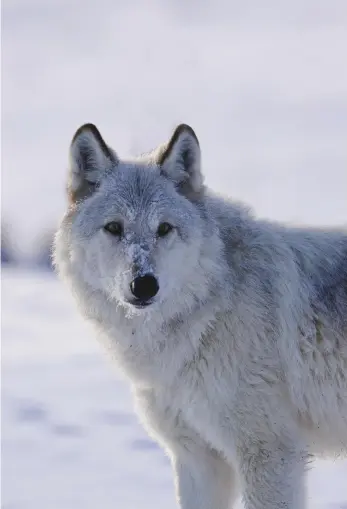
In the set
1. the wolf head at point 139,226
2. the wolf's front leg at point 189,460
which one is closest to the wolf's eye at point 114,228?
the wolf head at point 139,226

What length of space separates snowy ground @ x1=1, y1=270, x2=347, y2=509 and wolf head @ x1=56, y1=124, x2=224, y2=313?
466 millimetres

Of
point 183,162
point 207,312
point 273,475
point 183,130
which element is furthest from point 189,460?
point 183,130

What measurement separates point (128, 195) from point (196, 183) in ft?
1.35

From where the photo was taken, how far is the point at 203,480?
4766mm

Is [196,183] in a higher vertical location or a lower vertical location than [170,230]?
higher

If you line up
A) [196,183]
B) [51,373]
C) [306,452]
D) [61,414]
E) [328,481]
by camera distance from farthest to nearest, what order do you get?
[51,373]
[61,414]
[328,481]
[196,183]
[306,452]

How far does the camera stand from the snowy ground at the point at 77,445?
5738 millimetres

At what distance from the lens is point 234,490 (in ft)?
15.9

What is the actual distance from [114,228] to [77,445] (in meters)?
2.92

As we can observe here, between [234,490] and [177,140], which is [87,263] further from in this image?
[234,490]

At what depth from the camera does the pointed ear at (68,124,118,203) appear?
15.1ft

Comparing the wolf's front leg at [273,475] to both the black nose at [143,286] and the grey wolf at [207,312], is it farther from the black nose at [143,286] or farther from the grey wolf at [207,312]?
the black nose at [143,286]

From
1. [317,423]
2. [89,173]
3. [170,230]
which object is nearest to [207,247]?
[170,230]

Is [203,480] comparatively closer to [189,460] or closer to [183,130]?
[189,460]
